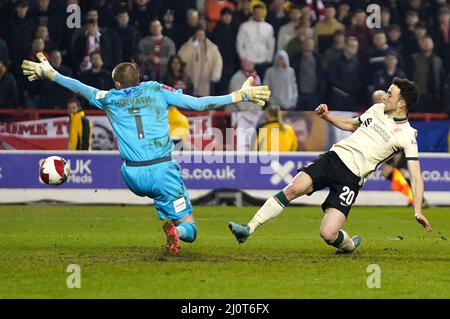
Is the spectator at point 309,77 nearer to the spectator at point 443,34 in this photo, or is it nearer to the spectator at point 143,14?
the spectator at point 443,34

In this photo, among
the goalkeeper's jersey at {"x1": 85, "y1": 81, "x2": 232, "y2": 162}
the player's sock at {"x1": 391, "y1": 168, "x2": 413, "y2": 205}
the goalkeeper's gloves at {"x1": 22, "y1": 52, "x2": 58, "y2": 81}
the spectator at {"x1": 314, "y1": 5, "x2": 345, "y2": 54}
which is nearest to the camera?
the goalkeeper's jersey at {"x1": 85, "y1": 81, "x2": 232, "y2": 162}

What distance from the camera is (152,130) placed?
37.6ft

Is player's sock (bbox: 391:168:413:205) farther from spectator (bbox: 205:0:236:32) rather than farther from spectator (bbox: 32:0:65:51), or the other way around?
spectator (bbox: 32:0:65:51)

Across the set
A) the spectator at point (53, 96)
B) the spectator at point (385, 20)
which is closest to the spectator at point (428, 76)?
the spectator at point (385, 20)

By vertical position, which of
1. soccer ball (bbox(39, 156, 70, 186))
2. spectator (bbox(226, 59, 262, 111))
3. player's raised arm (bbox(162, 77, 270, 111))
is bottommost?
soccer ball (bbox(39, 156, 70, 186))

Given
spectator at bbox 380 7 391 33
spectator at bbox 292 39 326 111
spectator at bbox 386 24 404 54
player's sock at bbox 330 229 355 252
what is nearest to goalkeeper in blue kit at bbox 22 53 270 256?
player's sock at bbox 330 229 355 252

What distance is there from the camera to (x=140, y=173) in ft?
37.5

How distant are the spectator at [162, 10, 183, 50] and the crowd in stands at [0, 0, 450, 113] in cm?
2

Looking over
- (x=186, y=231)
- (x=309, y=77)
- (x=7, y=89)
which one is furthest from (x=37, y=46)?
(x=186, y=231)

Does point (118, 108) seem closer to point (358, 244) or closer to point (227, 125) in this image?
point (358, 244)

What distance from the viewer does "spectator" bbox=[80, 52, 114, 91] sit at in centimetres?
2128

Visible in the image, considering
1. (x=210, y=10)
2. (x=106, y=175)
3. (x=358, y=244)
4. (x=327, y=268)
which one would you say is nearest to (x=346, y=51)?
(x=210, y=10)

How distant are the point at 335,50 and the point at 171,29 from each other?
3.41 m

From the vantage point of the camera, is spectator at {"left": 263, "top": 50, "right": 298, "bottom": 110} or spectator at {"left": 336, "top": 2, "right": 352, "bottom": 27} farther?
spectator at {"left": 336, "top": 2, "right": 352, "bottom": 27}
